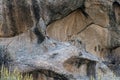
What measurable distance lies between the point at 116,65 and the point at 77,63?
241 cm

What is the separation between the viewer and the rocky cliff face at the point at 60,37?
7.38m

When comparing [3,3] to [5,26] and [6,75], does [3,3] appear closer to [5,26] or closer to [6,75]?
[5,26]

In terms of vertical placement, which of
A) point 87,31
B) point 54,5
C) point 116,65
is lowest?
point 116,65

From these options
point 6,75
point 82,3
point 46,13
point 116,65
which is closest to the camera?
point 6,75

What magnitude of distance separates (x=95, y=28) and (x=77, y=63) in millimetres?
2158

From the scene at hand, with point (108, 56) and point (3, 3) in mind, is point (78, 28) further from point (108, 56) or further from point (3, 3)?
point (3, 3)

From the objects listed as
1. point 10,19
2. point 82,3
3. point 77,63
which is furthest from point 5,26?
point 82,3

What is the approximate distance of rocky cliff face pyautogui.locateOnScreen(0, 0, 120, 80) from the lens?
738 cm

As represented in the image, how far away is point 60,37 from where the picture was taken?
375 inches

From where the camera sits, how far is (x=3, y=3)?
7863 mm

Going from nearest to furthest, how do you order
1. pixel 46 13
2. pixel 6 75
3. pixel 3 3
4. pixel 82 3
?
pixel 6 75 < pixel 3 3 < pixel 46 13 < pixel 82 3

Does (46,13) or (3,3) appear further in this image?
(46,13)

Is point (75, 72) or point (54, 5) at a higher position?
point (54, 5)

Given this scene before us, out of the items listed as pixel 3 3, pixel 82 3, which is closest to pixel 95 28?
pixel 82 3
